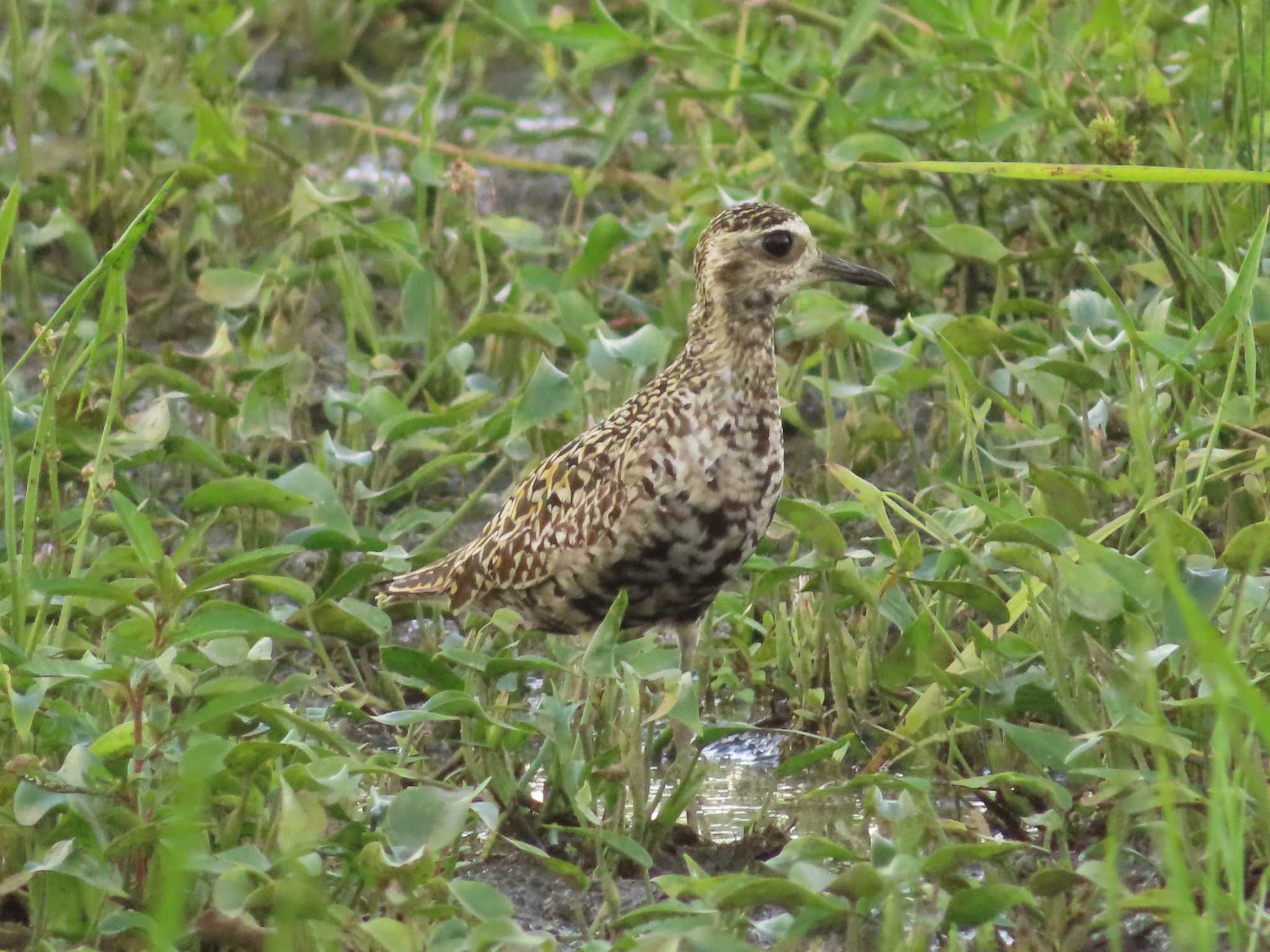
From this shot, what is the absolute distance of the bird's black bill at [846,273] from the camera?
4.45 m

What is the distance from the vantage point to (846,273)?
451 centimetres

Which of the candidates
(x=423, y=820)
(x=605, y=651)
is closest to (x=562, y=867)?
(x=423, y=820)

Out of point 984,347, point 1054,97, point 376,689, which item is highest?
point 1054,97

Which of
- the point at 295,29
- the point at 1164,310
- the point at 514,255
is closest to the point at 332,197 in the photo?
the point at 514,255

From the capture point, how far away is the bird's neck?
4191mm

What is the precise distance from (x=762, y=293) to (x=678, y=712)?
4.20 feet

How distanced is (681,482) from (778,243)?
605mm

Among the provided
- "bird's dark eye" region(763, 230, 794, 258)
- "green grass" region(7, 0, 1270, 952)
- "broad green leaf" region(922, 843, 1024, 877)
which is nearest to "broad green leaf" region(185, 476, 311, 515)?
"green grass" region(7, 0, 1270, 952)

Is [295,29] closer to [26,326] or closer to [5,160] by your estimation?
[5,160]

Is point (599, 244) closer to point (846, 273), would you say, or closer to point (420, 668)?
point (846, 273)

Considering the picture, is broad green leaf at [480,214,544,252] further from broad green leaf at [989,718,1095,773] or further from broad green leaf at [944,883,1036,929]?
broad green leaf at [944,883,1036,929]

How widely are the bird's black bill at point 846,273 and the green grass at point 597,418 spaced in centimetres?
22

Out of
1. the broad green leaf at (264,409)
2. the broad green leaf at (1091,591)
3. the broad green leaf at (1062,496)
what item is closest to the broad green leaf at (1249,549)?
the broad green leaf at (1091,591)

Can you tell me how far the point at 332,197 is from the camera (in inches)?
227
